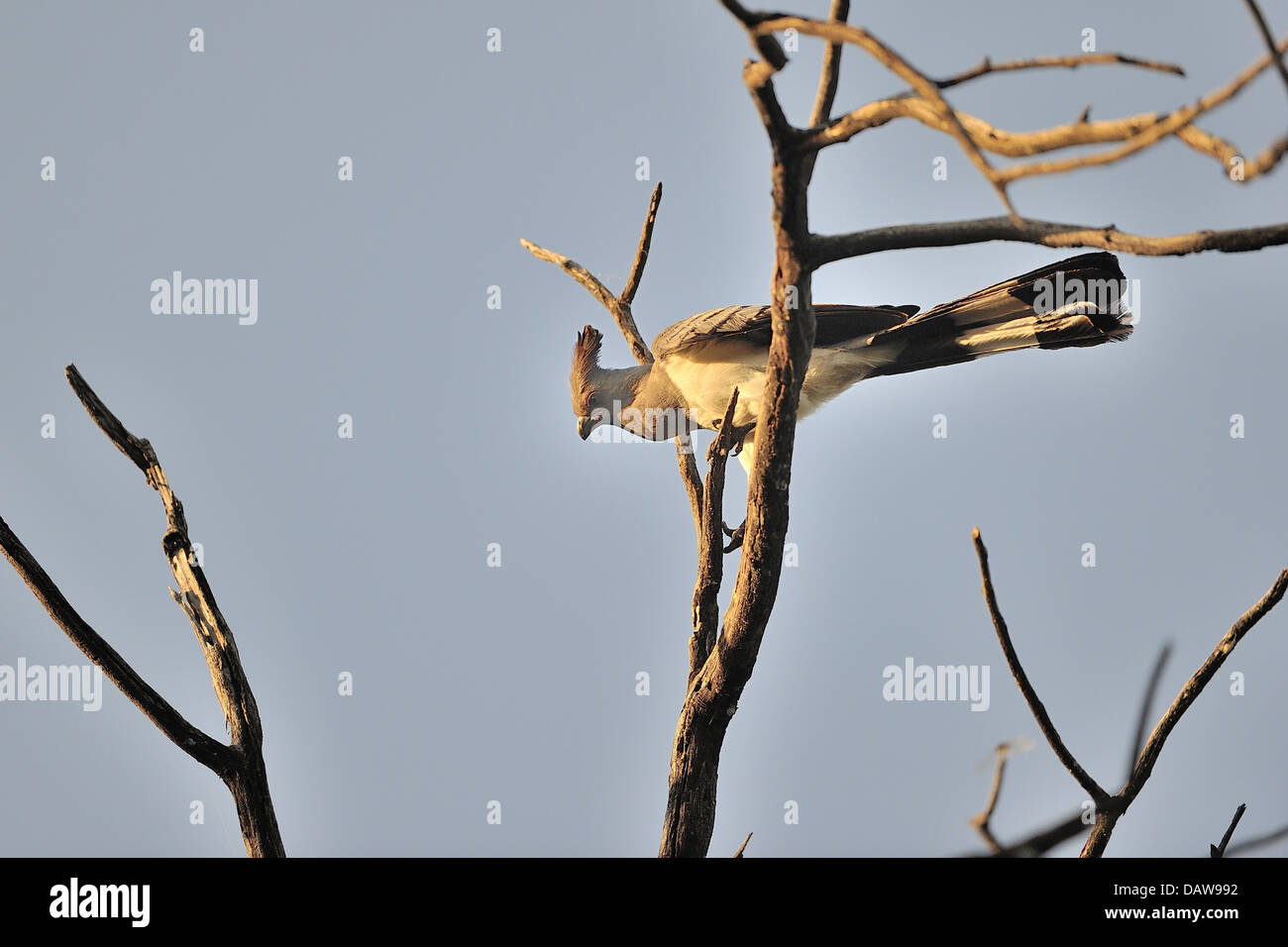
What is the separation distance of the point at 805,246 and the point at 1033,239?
818 mm

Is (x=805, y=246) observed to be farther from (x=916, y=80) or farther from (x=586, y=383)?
(x=586, y=383)

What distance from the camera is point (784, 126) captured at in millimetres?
3299

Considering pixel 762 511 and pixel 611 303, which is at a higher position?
pixel 611 303

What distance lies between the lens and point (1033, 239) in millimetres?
3035

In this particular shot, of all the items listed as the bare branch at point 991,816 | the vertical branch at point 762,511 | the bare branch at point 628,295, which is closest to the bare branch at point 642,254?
the bare branch at point 628,295

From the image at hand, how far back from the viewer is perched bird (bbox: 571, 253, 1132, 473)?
5.21 metres

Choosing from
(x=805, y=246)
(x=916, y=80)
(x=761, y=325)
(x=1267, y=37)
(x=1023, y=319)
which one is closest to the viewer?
(x=1267, y=37)

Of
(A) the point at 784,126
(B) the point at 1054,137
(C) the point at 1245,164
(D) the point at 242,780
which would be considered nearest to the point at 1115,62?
(B) the point at 1054,137

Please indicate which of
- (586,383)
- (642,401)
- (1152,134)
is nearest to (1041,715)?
(1152,134)

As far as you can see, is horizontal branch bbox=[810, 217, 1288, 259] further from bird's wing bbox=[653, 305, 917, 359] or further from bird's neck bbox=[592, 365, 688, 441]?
bird's neck bbox=[592, 365, 688, 441]

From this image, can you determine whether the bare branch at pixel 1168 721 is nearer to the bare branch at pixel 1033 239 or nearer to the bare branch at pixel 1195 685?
the bare branch at pixel 1195 685

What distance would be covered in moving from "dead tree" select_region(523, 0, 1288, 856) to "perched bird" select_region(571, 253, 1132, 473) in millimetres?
426

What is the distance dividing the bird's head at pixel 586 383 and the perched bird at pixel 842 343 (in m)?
0.01
